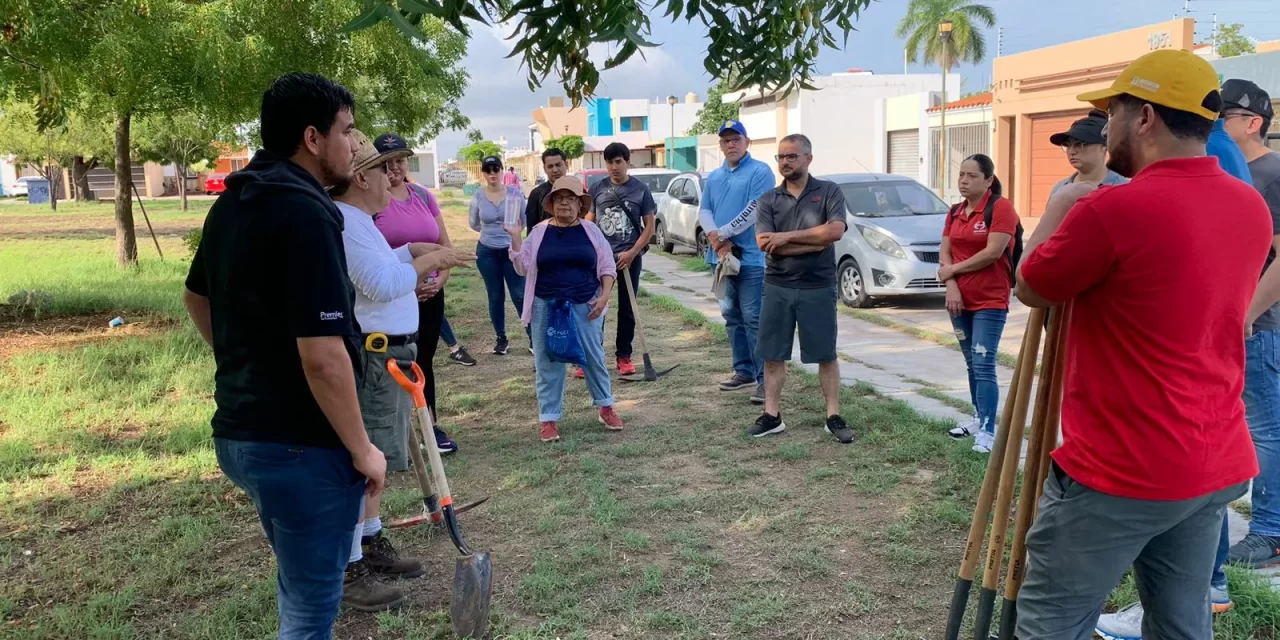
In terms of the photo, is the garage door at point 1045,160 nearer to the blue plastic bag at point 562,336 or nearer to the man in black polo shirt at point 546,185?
the man in black polo shirt at point 546,185

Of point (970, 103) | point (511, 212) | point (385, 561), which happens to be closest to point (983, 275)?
point (385, 561)

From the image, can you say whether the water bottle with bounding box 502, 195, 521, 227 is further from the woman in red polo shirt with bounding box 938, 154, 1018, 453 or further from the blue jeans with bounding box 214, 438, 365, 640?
the blue jeans with bounding box 214, 438, 365, 640

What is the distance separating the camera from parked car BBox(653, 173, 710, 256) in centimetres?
1689

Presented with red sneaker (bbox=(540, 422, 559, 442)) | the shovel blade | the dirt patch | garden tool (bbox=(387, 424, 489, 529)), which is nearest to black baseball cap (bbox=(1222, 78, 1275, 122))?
the shovel blade

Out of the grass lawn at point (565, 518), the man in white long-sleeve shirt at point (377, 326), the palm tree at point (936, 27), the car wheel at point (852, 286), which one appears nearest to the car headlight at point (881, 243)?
the car wheel at point (852, 286)

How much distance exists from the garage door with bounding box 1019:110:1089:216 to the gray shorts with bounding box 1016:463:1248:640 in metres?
22.7

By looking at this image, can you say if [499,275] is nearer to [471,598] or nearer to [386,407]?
[386,407]

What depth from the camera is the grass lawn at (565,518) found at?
3693mm

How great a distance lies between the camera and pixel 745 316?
23.3 ft

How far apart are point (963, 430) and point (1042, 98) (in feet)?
69.3

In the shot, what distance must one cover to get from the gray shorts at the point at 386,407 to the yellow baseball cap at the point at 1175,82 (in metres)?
2.76

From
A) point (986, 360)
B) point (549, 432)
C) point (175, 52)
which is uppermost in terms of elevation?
point (175, 52)

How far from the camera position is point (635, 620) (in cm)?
367

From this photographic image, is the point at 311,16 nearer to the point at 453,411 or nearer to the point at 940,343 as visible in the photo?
the point at 453,411
